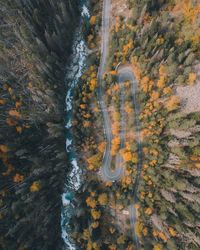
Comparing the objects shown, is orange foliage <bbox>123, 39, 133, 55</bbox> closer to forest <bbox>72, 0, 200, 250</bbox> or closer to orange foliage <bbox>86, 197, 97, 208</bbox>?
forest <bbox>72, 0, 200, 250</bbox>

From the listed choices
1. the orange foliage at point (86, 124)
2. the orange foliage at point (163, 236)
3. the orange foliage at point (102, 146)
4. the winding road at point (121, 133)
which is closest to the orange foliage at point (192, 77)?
the winding road at point (121, 133)

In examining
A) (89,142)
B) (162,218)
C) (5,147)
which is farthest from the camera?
(89,142)

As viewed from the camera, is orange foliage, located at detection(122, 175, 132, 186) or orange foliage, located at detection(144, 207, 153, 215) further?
orange foliage, located at detection(122, 175, 132, 186)

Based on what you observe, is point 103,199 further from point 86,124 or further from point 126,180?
point 86,124

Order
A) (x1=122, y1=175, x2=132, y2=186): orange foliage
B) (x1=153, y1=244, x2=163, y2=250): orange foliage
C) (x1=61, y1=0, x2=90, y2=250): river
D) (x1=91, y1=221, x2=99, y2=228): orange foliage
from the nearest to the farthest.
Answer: (x1=153, y1=244, x2=163, y2=250): orange foliage < (x1=91, y1=221, x2=99, y2=228): orange foliage < (x1=122, y1=175, x2=132, y2=186): orange foliage < (x1=61, y1=0, x2=90, y2=250): river

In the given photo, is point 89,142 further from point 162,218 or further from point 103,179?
point 162,218

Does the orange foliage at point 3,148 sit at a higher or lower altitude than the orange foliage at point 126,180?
higher

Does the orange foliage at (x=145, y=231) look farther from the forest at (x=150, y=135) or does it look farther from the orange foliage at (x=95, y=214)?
the orange foliage at (x=95, y=214)

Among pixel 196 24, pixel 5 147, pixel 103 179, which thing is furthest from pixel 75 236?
pixel 196 24

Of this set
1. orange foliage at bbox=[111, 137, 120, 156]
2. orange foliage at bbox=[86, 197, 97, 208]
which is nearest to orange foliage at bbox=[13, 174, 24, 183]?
orange foliage at bbox=[86, 197, 97, 208]
